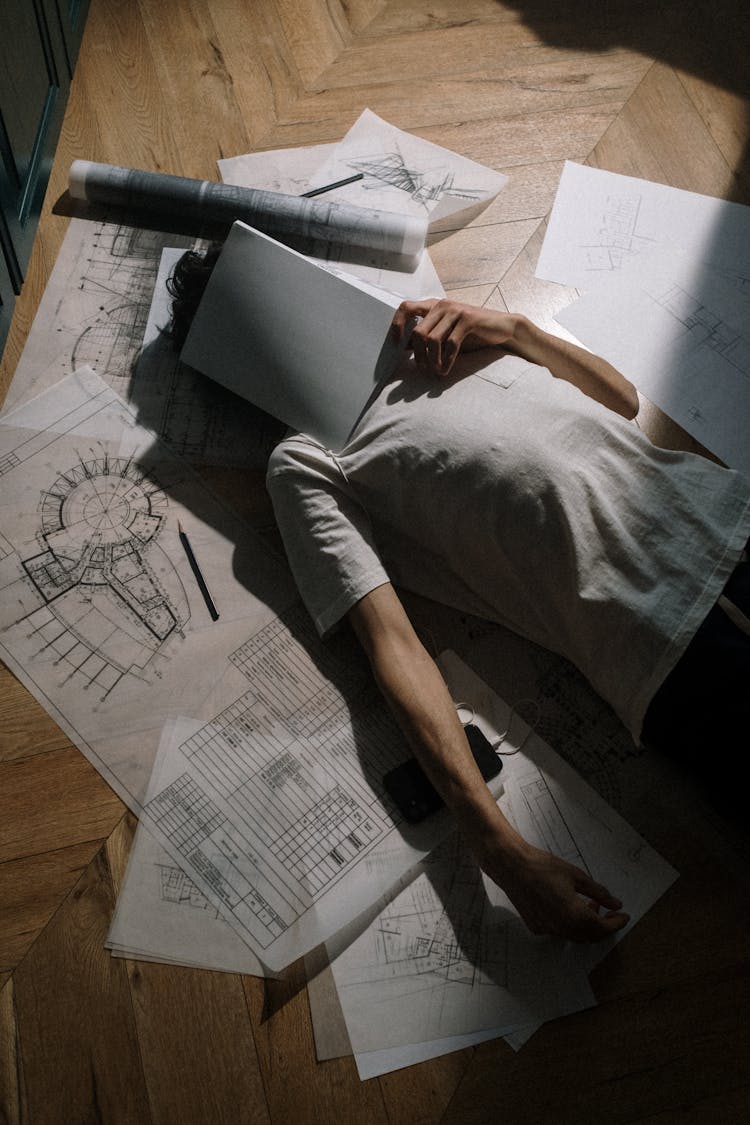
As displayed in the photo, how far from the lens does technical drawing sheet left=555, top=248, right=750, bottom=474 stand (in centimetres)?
130

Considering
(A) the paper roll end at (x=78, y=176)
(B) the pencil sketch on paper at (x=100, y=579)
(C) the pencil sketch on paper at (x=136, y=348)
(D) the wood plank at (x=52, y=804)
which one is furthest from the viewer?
(A) the paper roll end at (x=78, y=176)

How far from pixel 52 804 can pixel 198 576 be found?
0.32 meters

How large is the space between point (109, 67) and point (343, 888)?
1.35 m

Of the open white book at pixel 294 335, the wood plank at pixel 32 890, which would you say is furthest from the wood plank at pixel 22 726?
the open white book at pixel 294 335

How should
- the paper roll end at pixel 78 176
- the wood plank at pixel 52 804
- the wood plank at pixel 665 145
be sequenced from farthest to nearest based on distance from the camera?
the wood plank at pixel 665 145
the paper roll end at pixel 78 176
the wood plank at pixel 52 804

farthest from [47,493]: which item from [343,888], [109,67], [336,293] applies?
[109,67]

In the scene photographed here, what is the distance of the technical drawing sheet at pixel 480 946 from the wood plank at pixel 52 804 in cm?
30

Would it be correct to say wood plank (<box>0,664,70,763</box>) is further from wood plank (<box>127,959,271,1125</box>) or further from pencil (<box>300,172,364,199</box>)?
pencil (<box>300,172,364,199</box>)

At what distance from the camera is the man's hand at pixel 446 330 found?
105 centimetres

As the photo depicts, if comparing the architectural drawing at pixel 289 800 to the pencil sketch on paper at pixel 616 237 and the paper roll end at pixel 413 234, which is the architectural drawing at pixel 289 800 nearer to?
the paper roll end at pixel 413 234

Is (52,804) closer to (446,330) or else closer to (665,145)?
(446,330)

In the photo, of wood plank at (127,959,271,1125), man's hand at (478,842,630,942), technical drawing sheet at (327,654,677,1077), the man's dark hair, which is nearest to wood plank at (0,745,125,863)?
wood plank at (127,959,271,1125)

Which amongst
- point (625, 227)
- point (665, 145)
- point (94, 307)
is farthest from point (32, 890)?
point (665, 145)

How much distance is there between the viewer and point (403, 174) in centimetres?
146
